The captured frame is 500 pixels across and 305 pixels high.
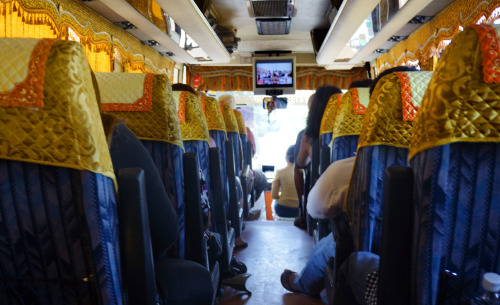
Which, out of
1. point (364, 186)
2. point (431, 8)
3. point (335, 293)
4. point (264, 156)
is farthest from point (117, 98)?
point (264, 156)

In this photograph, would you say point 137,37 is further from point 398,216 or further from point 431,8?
point 398,216

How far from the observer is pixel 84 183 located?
801mm

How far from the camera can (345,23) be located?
489cm

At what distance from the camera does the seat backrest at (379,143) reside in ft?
4.06

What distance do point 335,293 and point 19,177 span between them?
1.16 metres

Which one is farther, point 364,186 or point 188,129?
point 188,129

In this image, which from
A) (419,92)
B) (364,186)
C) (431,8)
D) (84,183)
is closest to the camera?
(84,183)

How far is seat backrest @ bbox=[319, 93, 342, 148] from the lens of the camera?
270 centimetres

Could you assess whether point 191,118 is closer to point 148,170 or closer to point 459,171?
point 148,170

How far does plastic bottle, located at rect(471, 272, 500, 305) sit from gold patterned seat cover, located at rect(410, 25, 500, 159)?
0.30 meters

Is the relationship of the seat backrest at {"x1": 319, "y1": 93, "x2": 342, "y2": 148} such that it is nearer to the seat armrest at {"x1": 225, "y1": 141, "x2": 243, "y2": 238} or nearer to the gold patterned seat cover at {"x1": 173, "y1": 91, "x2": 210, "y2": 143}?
the seat armrest at {"x1": 225, "y1": 141, "x2": 243, "y2": 238}

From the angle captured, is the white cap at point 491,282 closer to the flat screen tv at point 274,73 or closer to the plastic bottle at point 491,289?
the plastic bottle at point 491,289

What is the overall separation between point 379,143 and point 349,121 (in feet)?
3.03

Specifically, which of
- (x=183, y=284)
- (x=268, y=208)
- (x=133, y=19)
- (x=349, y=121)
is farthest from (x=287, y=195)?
(x=183, y=284)
